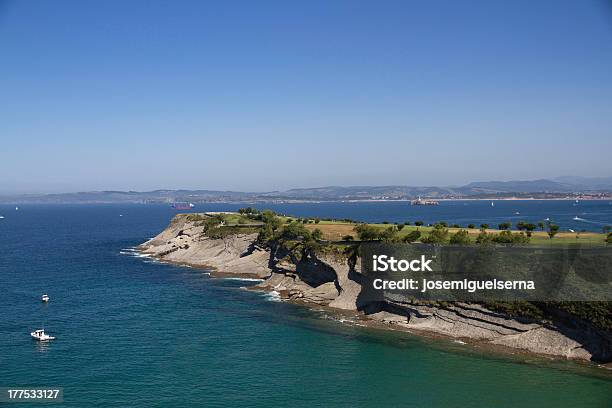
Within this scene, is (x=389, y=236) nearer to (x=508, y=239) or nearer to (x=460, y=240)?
(x=460, y=240)

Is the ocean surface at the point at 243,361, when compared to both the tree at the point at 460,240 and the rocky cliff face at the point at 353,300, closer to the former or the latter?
the rocky cliff face at the point at 353,300

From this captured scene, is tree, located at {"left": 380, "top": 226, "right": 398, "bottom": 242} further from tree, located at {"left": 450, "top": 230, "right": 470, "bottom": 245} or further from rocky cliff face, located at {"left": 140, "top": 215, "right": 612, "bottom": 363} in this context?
tree, located at {"left": 450, "top": 230, "right": 470, "bottom": 245}

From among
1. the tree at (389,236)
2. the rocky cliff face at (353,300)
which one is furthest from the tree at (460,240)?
the rocky cliff face at (353,300)

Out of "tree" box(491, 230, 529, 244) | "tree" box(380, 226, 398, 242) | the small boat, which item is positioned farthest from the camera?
"tree" box(380, 226, 398, 242)

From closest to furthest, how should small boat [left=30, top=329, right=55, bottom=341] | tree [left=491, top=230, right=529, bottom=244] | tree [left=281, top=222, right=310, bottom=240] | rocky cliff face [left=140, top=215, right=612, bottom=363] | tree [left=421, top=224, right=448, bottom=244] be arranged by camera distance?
rocky cliff face [left=140, top=215, right=612, bottom=363]
small boat [left=30, top=329, right=55, bottom=341]
tree [left=491, top=230, right=529, bottom=244]
tree [left=421, top=224, right=448, bottom=244]
tree [left=281, top=222, right=310, bottom=240]

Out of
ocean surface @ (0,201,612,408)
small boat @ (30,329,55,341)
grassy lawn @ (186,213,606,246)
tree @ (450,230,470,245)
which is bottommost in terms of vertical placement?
ocean surface @ (0,201,612,408)

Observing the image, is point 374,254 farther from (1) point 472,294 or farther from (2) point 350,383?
(2) point 350,383

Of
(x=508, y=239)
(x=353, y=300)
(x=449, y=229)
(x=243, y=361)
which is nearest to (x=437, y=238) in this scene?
(x=508, y=239)

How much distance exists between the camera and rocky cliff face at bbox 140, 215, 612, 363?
49.1 meters

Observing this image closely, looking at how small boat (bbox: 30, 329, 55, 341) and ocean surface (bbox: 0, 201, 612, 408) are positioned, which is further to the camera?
small boat (bbox: 30, 329, 55, 341)

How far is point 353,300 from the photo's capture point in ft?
222

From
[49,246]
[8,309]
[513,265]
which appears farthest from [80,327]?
[49,246]

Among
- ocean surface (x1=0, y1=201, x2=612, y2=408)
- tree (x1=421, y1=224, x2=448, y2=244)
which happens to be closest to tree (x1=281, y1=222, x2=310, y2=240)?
ocean surface (x1=0, y1=201, x2=612, y2=408)

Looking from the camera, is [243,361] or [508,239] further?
[508,239]
